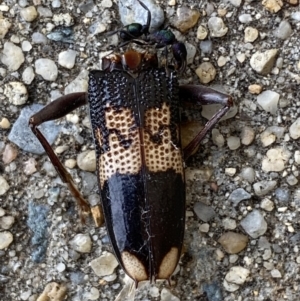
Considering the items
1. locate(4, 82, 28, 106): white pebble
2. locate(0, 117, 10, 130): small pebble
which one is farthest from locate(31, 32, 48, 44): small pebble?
locate(0, 117, 10, 130): small pebble

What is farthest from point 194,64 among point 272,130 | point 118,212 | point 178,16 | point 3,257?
point 3,257

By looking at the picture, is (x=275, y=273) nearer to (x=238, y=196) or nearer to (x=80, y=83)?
(x=238, y=196)

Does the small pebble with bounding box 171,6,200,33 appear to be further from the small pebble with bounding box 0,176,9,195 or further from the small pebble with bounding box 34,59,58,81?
the small pebble with bounding box 0,176,9,195

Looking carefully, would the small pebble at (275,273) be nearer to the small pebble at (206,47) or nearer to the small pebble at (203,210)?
the small pebble at (203,210)

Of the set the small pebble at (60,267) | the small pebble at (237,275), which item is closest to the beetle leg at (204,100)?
the small pebble at (237,275)

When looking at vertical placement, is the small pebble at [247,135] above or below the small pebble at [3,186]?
above
